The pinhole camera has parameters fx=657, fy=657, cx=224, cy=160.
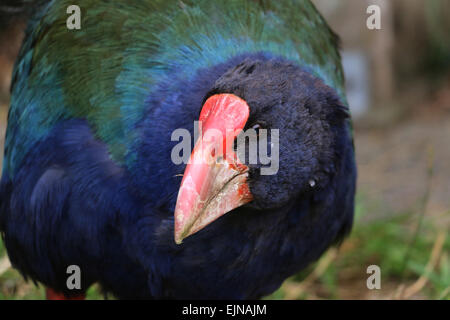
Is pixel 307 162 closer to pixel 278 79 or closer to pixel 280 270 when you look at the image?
pixel 278 79

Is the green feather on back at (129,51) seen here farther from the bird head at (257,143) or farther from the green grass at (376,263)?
the green grass at (376,263)

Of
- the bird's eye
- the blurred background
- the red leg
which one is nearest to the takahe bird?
the bird's eye

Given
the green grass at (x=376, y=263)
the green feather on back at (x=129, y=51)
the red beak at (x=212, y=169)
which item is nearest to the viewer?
Answer: the red beak at (x=212, y=169)

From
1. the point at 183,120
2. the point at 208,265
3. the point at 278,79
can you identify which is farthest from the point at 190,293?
the point at 278,79

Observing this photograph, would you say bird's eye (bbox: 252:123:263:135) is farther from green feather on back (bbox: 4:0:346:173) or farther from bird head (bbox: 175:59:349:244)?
green feather on back (bbox: 4:0:346:173)

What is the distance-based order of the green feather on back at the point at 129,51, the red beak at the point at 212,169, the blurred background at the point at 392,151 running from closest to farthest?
the red beak at the point at 212,169 < the green feather on back at the point at 129,51 < the blurred background at the point at 392,151

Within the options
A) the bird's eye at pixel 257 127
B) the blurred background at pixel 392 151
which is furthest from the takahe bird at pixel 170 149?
the blurred background at pixel 392 151
